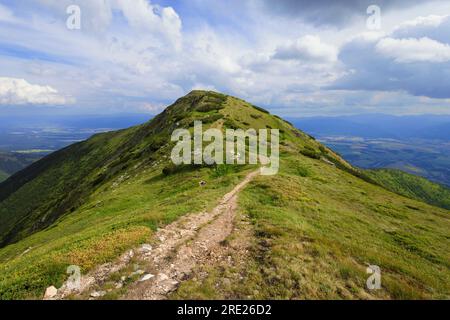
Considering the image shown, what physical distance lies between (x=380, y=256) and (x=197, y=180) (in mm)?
22058

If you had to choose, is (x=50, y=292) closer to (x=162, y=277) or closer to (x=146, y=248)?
(x=162, y=277)

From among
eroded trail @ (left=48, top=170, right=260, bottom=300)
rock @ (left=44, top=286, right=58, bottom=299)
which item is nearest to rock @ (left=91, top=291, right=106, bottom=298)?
eroded trail @ (left=48, top=170, right=260, bottom=300)

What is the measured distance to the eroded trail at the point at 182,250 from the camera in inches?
500

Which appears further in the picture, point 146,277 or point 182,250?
point 182,250

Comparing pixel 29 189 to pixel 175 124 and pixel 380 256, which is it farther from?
pixel 380 256

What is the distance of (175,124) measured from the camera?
241 feet

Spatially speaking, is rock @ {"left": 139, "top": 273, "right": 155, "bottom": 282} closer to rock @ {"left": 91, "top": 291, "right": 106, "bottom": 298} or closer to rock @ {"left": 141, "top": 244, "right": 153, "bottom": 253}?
rock @ {"left": 91, "top": 291, "right": 106, "bottom": 298}

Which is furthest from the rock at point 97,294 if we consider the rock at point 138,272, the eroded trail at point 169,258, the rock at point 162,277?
the rock at point 162,277

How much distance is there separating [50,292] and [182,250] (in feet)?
21.0

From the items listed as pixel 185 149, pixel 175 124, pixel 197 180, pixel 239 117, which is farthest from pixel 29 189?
pixel 197 180

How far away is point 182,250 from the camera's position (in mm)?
16375

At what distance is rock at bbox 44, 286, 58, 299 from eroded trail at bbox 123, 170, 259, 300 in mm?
3151

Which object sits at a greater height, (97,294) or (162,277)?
(162,277)

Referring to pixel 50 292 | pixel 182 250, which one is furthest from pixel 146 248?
pixel 50 292
